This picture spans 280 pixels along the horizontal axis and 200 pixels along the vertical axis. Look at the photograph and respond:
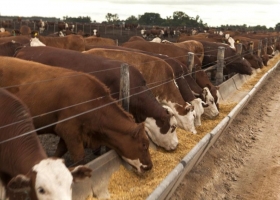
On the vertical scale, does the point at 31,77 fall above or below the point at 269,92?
above

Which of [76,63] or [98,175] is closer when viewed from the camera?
[98,175]

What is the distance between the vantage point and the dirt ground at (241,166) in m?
6.30

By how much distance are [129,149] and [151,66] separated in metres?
3.62

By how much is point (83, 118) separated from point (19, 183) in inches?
87.3

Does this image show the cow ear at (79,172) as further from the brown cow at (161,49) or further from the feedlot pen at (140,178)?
the brown cow at (161,49)

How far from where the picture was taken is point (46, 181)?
11.6ft

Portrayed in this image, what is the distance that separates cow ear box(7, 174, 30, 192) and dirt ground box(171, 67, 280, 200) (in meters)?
2.69

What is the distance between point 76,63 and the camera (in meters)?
7.61

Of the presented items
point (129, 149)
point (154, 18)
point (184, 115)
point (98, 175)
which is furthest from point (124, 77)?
point (154, 18)

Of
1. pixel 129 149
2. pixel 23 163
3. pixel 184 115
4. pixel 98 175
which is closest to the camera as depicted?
pixel 23 163

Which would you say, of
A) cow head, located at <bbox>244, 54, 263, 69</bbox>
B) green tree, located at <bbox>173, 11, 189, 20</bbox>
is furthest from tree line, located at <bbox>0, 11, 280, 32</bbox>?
cow head, located at <bbox>244, 54, 263, 69</bbox>

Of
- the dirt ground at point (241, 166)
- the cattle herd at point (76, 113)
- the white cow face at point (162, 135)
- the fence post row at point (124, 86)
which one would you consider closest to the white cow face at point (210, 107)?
the cattle herd at point (76, 113)

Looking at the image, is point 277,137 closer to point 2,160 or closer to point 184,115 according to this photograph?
point 184,115

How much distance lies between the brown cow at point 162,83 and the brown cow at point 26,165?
388cm
